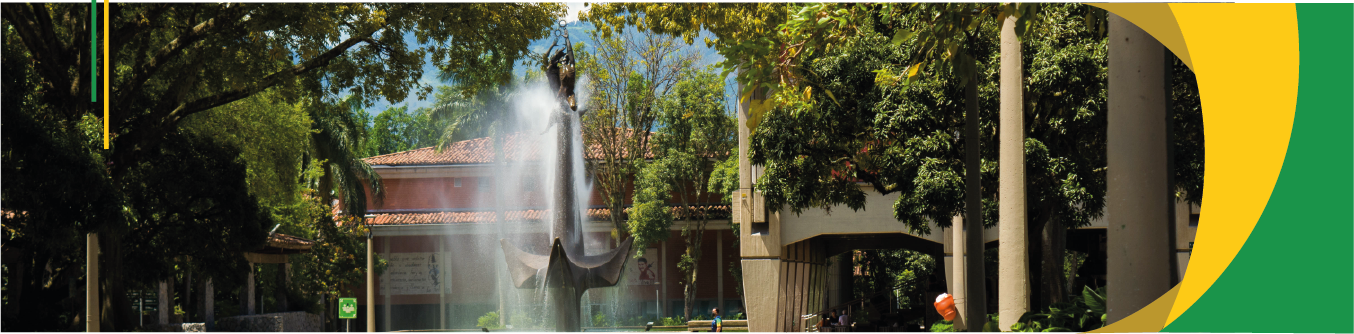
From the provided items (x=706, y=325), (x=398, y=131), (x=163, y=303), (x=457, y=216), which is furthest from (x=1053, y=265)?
(x=398, y=131)

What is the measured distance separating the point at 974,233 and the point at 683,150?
968 inches

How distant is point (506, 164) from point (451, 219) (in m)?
2.96

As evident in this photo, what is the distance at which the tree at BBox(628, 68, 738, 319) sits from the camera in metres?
31.9

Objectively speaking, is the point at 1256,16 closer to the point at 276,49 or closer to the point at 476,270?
the point at 276,49

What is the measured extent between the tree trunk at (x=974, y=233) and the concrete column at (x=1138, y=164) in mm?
4210

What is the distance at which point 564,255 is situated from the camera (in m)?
18.9

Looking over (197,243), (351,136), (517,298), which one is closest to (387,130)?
(351,136)

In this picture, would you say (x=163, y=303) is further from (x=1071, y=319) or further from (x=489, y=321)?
(x=1071, y=319)

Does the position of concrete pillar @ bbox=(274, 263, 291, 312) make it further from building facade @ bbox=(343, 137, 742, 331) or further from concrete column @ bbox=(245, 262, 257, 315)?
building facade @ bbox=(343, 137, 742, 331)

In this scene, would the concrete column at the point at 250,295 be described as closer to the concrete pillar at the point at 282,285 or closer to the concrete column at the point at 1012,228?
the concrete pillar at the point at 282,285

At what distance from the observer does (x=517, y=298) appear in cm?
3569

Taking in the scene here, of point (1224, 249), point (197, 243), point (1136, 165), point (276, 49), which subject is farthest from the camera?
point (197, 243)

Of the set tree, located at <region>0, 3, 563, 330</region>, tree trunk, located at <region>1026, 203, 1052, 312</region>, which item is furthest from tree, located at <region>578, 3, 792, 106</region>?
tree trunk, located at <region>1026, 203, 1052, 312</region>

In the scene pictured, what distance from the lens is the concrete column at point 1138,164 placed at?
418cm
